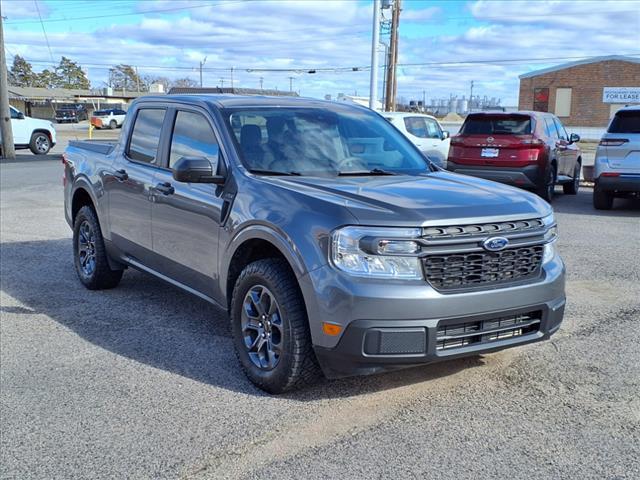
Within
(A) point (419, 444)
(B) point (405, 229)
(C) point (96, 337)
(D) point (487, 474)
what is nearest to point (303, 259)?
(B) point (405, 229)

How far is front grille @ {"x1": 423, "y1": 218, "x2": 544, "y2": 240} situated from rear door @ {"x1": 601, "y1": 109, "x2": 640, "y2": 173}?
8316mm

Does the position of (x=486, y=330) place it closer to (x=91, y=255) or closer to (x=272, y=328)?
(x=272, y=328)

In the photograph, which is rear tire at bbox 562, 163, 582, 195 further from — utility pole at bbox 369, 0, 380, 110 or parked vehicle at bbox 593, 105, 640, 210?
utility pole at bbox 369, 0, 380, 110

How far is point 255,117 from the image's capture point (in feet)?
16.5

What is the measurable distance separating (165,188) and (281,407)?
2.09 meters

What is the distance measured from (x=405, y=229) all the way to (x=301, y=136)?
5.34 feet

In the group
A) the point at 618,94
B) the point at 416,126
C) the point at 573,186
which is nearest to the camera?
the point at 573,186

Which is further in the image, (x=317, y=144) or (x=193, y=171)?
(x=317, y=144)

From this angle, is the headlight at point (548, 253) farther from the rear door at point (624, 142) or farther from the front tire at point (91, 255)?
the rear door at point (624, 142)

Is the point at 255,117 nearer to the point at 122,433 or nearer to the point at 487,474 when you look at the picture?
→ the point at 122,433

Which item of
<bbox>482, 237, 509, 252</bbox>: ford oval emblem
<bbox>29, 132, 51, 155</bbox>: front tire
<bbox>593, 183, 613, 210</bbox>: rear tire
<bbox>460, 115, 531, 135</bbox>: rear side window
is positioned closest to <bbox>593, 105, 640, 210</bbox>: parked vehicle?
<bbox>593, 183, 613, 210</bbox>: rear tire

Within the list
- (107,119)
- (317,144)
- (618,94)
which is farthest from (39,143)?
(618,94)

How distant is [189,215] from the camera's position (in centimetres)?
498

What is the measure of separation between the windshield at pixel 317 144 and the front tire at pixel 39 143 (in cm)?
2299
